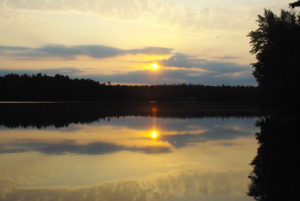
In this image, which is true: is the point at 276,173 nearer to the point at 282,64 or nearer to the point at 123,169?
the point at 123,169

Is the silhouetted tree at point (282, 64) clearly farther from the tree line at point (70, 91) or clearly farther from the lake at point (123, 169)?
the tree line at point (70, 91)

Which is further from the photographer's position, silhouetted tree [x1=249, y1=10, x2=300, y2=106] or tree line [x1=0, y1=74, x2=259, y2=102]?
tree line [x1=0, y1=74, x2=259, y2=102]

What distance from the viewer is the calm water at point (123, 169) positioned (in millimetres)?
12938

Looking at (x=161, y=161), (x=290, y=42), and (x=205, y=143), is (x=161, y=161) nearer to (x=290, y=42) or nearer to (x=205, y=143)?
(x=205, y=143)

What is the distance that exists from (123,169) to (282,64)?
2770cm

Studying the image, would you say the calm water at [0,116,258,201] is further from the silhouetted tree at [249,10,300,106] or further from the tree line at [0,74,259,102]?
the tree line at [0,74,259,102]

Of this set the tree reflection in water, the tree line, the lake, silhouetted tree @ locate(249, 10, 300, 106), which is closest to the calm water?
the lake

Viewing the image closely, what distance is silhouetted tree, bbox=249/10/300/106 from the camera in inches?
1471

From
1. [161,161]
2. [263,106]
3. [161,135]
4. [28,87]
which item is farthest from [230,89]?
[161,161]

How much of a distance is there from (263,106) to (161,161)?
95.7 feet

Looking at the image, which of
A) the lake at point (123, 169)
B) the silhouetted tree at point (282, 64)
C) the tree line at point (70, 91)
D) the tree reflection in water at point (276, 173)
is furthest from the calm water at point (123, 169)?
the tree line at point (70, 91)

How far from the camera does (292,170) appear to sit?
16500 mm

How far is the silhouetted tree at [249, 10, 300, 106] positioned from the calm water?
11973 mm

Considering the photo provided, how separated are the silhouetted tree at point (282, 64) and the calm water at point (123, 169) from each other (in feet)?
39.3
